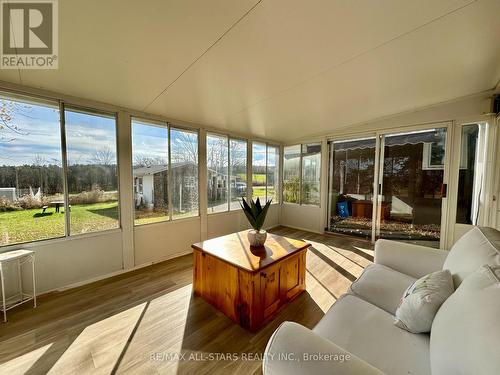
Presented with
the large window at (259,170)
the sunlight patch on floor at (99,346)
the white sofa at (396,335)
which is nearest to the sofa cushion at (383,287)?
the white sofa at (396,335)

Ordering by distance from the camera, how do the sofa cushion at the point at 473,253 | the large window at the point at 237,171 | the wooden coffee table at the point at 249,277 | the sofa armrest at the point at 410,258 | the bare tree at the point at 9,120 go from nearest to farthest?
the sofa cushion at the point at 473,253, the sofa armrest at the point at 410,258, the wooden coffee table at the point at 249,277, the bare tree at the point at 9,120, the large window at the point at 237,171

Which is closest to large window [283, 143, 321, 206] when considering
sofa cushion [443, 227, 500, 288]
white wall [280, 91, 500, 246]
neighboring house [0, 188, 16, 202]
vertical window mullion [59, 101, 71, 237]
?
white wall [280, 91, 500, 246]

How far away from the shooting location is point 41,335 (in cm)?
163

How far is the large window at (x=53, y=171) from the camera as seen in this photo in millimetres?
2028

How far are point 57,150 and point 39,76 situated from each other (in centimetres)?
75

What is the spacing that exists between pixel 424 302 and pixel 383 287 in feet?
1.43

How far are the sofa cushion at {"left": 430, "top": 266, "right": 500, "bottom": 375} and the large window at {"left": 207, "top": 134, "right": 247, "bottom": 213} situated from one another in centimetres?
330

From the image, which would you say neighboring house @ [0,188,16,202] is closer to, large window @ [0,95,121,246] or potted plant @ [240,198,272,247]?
large window @ [0,95,121,246]

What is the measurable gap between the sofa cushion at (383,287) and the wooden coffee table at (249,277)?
2.09 ft

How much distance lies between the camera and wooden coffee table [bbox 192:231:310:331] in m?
1.68

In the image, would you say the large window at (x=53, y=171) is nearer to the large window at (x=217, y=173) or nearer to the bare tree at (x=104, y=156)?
the bare tree at (x=104, y=156)

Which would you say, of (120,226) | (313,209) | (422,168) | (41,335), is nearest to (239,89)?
(120,226)

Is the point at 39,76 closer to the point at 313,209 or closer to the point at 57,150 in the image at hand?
the point at 57,150

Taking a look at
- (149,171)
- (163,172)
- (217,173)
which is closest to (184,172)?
(163,172)
